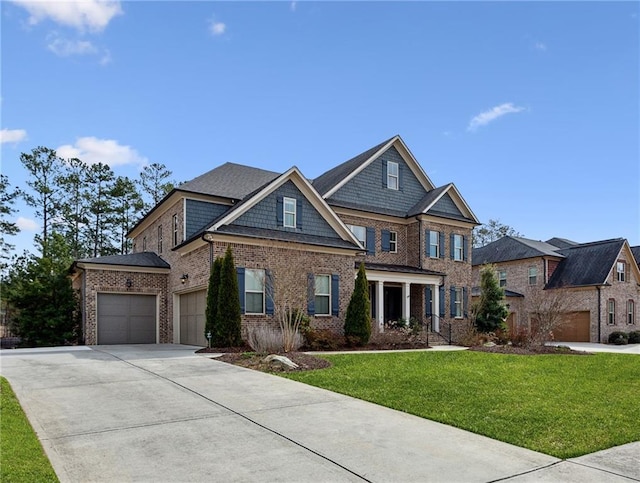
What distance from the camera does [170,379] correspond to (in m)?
10.0

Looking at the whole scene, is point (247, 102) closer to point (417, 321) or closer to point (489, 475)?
point (417, 321)

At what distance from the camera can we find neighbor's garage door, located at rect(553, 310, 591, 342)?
30.8 metres

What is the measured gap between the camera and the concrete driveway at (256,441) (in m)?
4.84

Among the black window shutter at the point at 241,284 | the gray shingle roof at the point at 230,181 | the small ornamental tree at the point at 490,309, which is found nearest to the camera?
the black window shutter at the point at 241,284

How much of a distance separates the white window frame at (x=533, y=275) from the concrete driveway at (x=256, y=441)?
1126 inches

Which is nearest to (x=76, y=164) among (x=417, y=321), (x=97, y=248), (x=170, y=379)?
(x=97, y=248)

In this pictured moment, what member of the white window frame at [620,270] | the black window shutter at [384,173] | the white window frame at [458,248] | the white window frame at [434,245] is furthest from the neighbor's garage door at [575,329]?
the black window shutter at [384,173]

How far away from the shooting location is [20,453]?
5.06 metres

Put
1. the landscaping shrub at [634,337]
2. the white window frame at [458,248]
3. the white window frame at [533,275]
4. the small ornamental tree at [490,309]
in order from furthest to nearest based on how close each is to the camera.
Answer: the white window frame at [533,275] → the landscaping shrub at [634,337] → the white window frame at [458,248] → the small ornamental tree at [490,309]

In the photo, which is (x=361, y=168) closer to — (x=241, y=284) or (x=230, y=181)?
(x=230, y=181)

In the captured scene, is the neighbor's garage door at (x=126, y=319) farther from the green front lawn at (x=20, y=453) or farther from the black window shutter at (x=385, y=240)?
the green front lawn at (x=20, y=453)

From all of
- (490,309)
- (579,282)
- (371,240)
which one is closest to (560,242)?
(579,282)

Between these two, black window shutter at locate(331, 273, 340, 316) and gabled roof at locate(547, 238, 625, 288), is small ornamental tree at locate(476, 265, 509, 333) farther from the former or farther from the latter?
gabled roof at locate(547, 238, 625, 288)

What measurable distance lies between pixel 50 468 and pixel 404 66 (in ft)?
53.3
